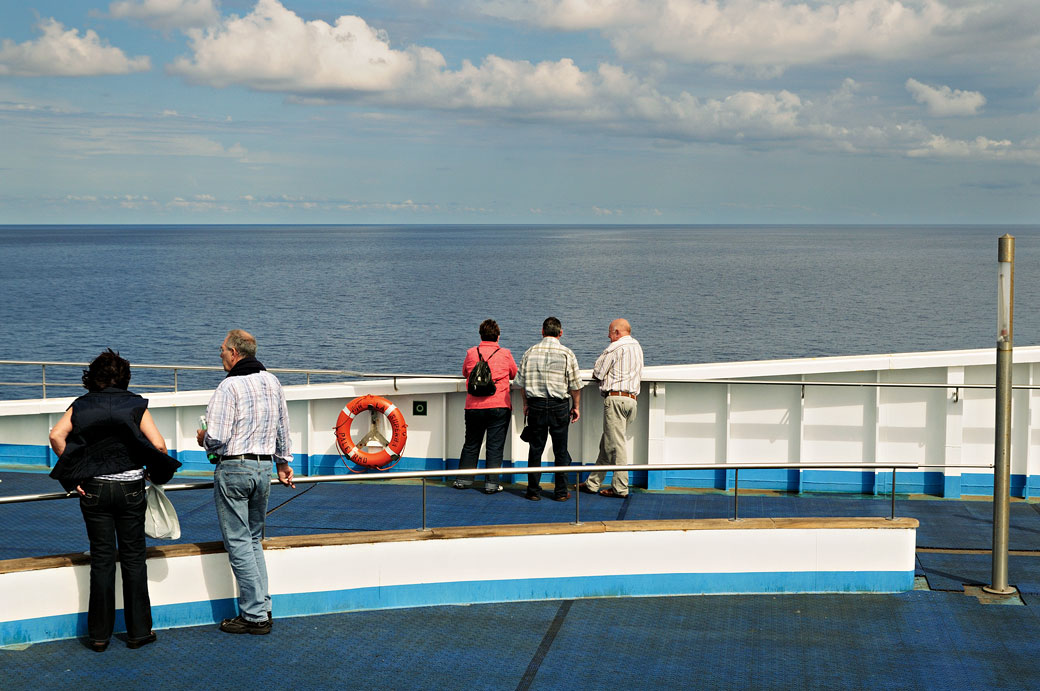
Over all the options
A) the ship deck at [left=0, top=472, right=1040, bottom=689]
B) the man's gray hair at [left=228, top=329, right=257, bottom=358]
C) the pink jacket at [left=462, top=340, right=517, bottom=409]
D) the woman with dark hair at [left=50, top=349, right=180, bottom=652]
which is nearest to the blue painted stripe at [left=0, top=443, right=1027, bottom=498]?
the pink jacket at [left=462, top=340, right=517, bottom=409]

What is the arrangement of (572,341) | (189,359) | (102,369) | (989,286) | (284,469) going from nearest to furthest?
(102,369) → (284,469) → (189,359) → (572,341) → (989,286)

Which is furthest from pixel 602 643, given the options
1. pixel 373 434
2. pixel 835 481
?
pixel 835 481

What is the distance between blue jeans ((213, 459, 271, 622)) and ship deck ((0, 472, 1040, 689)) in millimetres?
240

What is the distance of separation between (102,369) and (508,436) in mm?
5420

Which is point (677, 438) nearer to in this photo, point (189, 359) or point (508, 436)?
point (508, 436)

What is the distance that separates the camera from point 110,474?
19.3 ft

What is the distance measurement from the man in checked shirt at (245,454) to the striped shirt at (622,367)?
3889 mm

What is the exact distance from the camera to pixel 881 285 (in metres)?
101

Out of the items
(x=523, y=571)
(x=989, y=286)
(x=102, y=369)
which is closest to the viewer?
(x=102, y=369)

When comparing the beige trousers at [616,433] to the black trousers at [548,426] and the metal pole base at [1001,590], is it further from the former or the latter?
the metal pole base at [1001,590]

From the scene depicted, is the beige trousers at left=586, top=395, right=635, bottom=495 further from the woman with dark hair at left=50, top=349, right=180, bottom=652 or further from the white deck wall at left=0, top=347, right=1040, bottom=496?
the woman with dark hair at left=50, top=349, right=180, bottom=652

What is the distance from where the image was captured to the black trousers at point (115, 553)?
5.94 m

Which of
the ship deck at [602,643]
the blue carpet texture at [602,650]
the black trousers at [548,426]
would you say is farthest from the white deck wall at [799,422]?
the blue carpet texture at [602,650]

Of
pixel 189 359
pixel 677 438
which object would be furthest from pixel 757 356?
pixel 677 438
